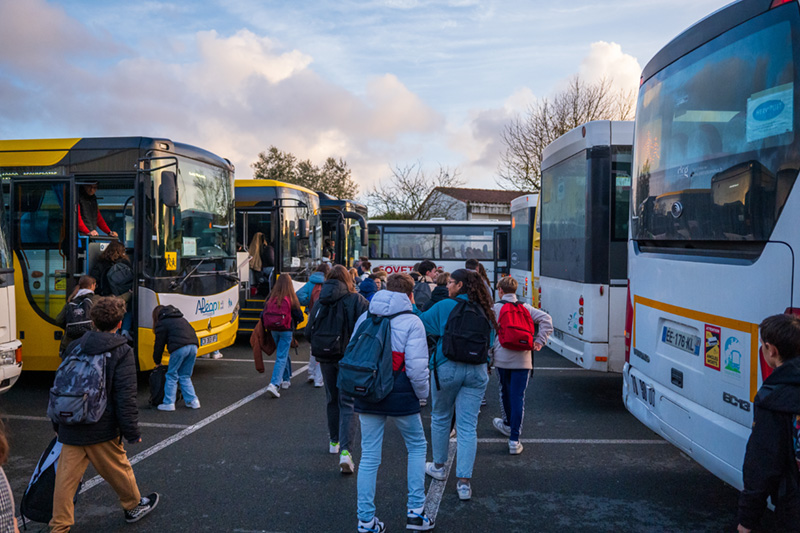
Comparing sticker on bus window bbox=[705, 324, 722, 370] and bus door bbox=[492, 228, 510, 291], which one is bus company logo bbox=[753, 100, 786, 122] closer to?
sticker on bus window bbox=[705, 324, 722, 370]

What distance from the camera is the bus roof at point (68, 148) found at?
25.9 ft

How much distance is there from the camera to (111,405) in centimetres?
388

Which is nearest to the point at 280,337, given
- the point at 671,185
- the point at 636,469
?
the point at 636,469

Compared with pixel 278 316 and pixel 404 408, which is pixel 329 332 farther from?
pixel 278 316

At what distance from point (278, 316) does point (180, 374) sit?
4.45 ft

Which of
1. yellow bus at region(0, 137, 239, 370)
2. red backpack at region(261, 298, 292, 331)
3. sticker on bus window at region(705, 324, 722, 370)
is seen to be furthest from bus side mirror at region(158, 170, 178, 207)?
sticker on bus window at region(705, 324, 722, 370)

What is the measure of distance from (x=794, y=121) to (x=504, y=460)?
366 cm

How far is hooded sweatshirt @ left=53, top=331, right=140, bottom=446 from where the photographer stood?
150 inches

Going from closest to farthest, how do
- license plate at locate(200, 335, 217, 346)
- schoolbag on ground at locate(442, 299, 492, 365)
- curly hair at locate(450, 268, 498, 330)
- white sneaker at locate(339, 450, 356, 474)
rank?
schoolbag on ground at locate(442, 299, 492, 365) → curly hair at locate(450, 268, 498, 330) → white sneaker at locate(339, 450, 356, 474) → license plate at locate(200, 335, 217, 346)

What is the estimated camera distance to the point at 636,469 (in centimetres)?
542

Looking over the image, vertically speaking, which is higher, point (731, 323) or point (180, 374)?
point (731, 323)

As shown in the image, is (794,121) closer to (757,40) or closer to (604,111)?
(757,40)

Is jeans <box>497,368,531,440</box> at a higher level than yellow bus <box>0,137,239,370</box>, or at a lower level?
lower

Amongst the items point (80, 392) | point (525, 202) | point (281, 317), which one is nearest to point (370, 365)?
point (80, 392)
